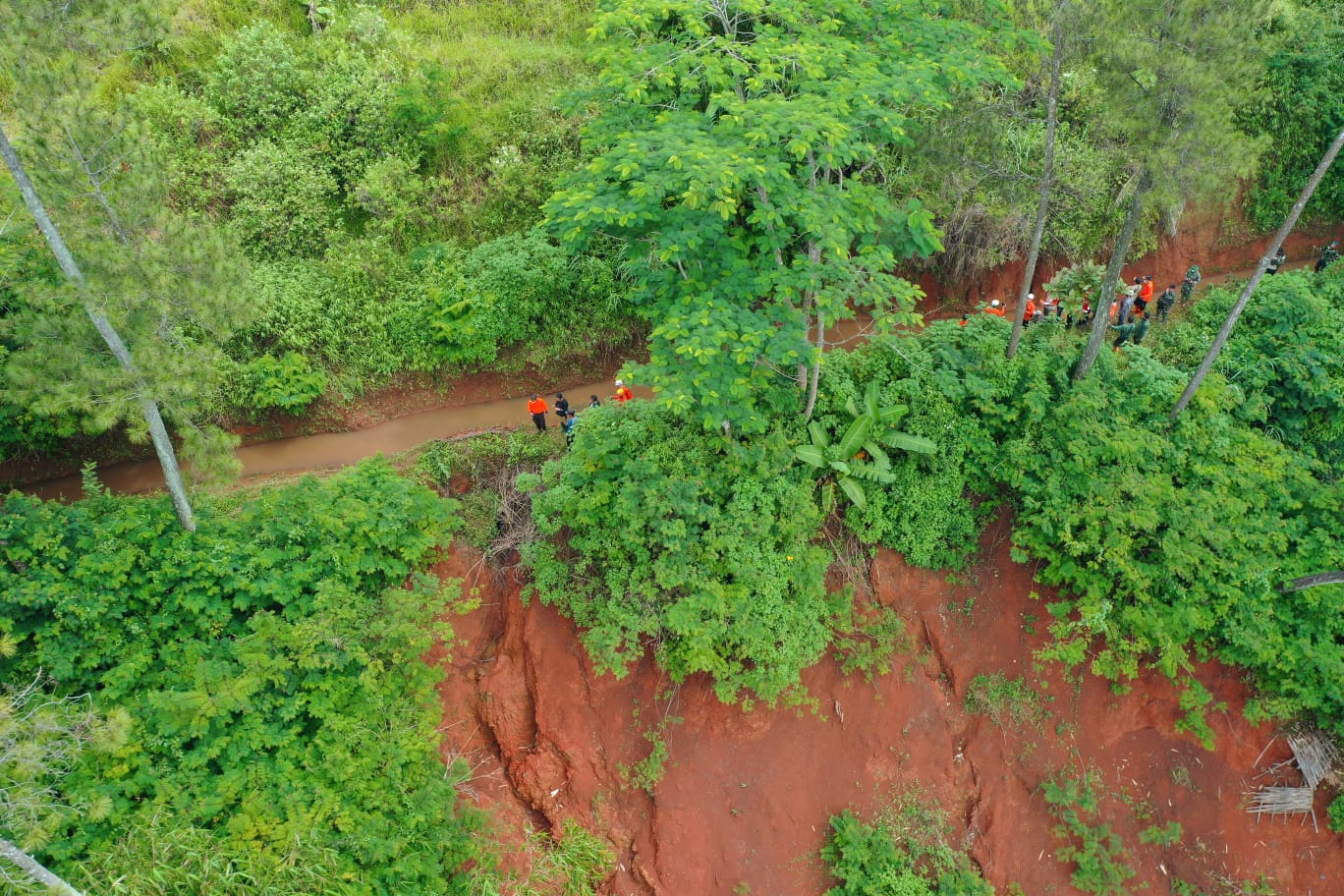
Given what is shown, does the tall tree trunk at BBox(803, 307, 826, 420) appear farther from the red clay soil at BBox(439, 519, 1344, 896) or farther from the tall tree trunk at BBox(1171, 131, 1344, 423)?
the tall tree trunk at BBox(1171, 131, 1344, 423)

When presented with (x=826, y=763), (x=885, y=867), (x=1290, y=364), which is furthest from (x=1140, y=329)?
(x=885, y=867)

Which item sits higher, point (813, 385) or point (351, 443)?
point (813, 385)

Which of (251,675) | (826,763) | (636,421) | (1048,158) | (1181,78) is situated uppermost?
(1181,78)

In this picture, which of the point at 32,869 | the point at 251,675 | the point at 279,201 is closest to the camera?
the point at 32,869

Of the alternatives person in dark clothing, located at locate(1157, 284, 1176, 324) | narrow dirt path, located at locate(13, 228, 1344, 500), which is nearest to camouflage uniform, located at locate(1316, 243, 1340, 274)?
person in dark clothing, located at locate(1157, 284, 1176, 324)

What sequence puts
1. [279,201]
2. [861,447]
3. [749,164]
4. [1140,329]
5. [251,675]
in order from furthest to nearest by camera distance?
[279,201] → [1140,329] → [861,447] → [251,675] → [749,164]

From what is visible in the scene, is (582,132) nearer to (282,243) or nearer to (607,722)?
(282,243)

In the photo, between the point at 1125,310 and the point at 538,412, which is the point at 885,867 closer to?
the point at 538,412
